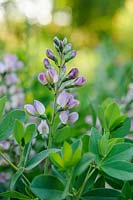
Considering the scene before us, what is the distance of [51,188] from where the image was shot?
2.05 feet

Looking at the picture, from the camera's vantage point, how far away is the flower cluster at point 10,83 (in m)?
1.07

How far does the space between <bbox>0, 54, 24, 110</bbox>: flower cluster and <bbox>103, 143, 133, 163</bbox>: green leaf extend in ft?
1.41

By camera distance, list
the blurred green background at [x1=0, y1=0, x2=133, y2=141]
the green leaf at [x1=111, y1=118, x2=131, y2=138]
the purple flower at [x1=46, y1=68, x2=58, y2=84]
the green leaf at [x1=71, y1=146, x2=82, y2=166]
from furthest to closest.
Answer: the blurred green background at [x1=0, y1=0, x2=133, y2=141]
the green leaf at [x1=111, y1=118, x2=131, y2=138]
the purple flower at [x1=46, y1=68, x2=58, y2=84]
the green leaf at [x1=71, y1=146, x2=82, y2=166]

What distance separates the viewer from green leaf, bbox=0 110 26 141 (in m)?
0.72

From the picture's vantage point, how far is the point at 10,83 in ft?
3.59

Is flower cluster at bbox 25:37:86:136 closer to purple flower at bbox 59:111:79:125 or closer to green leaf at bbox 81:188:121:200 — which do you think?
purple flower at bbox 59:111:79:125

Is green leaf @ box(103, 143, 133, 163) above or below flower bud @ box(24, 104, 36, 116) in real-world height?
below

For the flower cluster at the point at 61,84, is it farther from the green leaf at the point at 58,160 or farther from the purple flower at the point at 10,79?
the purple flower at the point at 10,79

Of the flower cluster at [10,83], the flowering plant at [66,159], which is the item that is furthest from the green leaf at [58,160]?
the flower cluster at [10,83]

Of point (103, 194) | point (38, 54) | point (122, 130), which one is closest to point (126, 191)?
point (103, 194)

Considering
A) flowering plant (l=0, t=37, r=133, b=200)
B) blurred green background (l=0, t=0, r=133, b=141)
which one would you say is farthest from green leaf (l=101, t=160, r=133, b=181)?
blurred green background (l=0, t=0, r=133, b=141)

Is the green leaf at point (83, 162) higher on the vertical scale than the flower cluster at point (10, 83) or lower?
lower

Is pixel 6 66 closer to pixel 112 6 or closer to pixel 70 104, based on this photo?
pixel 70 104

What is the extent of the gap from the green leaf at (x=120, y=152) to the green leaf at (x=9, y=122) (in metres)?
0.14
